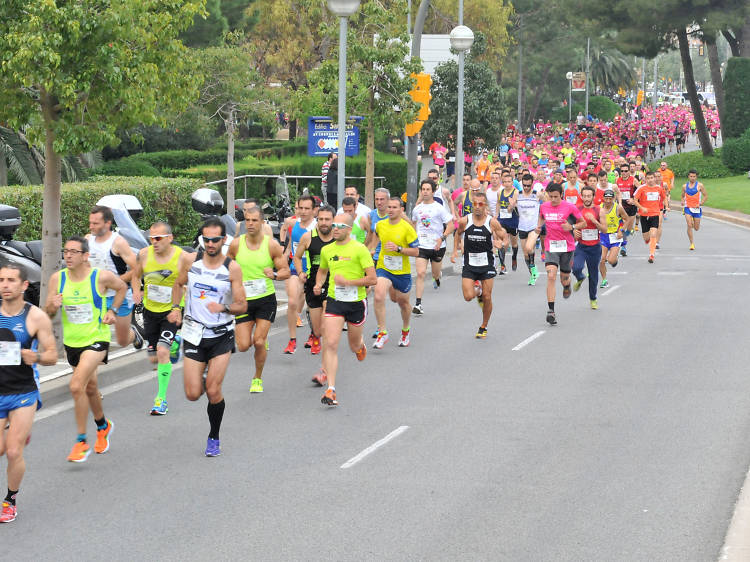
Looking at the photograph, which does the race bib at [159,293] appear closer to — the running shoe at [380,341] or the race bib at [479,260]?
the running shoe at [380,341]

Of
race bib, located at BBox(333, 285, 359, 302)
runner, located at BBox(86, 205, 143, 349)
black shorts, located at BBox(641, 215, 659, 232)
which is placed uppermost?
runner, located at BBox(86, 205, 143, 349)

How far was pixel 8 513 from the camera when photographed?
7.92 m

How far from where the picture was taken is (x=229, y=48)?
3181 centimetres

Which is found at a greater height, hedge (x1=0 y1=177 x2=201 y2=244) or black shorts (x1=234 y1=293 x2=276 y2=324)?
hedge (x1=0 y1=177 x2=201 y2=244)

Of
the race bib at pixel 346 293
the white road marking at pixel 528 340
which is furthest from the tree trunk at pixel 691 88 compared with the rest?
the race bib at pixel 346 293

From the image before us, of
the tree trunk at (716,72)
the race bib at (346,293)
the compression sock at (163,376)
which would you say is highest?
the tree trunk at (716,72)

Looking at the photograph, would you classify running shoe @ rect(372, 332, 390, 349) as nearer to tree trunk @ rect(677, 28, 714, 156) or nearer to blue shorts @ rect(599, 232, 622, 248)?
blue shorts @ rect(599, 232, 622, 248)

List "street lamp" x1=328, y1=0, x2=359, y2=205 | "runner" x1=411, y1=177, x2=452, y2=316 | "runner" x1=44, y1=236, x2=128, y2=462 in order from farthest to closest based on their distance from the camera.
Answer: "street lamp" x1=328, y1=0, x2=359, y2=205 < "runner" x1=411, y1=177, x2=452, y2=316 < "runner" x1=44, y1=236, x2=128, y2=462

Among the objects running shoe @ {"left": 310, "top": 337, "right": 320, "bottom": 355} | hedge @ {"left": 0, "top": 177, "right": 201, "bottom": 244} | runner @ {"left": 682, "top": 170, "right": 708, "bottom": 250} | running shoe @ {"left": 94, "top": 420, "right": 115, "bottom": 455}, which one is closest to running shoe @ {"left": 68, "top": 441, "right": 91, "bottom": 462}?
running shoe @ {"left": 94, "top": 420, "right": 115, "bottom": 455}

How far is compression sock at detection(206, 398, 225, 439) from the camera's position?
31.4ft

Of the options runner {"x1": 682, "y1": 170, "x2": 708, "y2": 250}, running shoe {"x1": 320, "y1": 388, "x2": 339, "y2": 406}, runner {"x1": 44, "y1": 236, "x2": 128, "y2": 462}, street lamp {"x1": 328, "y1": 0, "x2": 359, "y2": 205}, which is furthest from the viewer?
runner {"x1": 682, "y1": 170, "x2": 708, "y2": 250}

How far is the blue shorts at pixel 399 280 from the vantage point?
49.8ft

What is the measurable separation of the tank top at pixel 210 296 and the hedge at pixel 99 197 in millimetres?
8742

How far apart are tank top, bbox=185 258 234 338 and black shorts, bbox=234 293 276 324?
212 centimetres
